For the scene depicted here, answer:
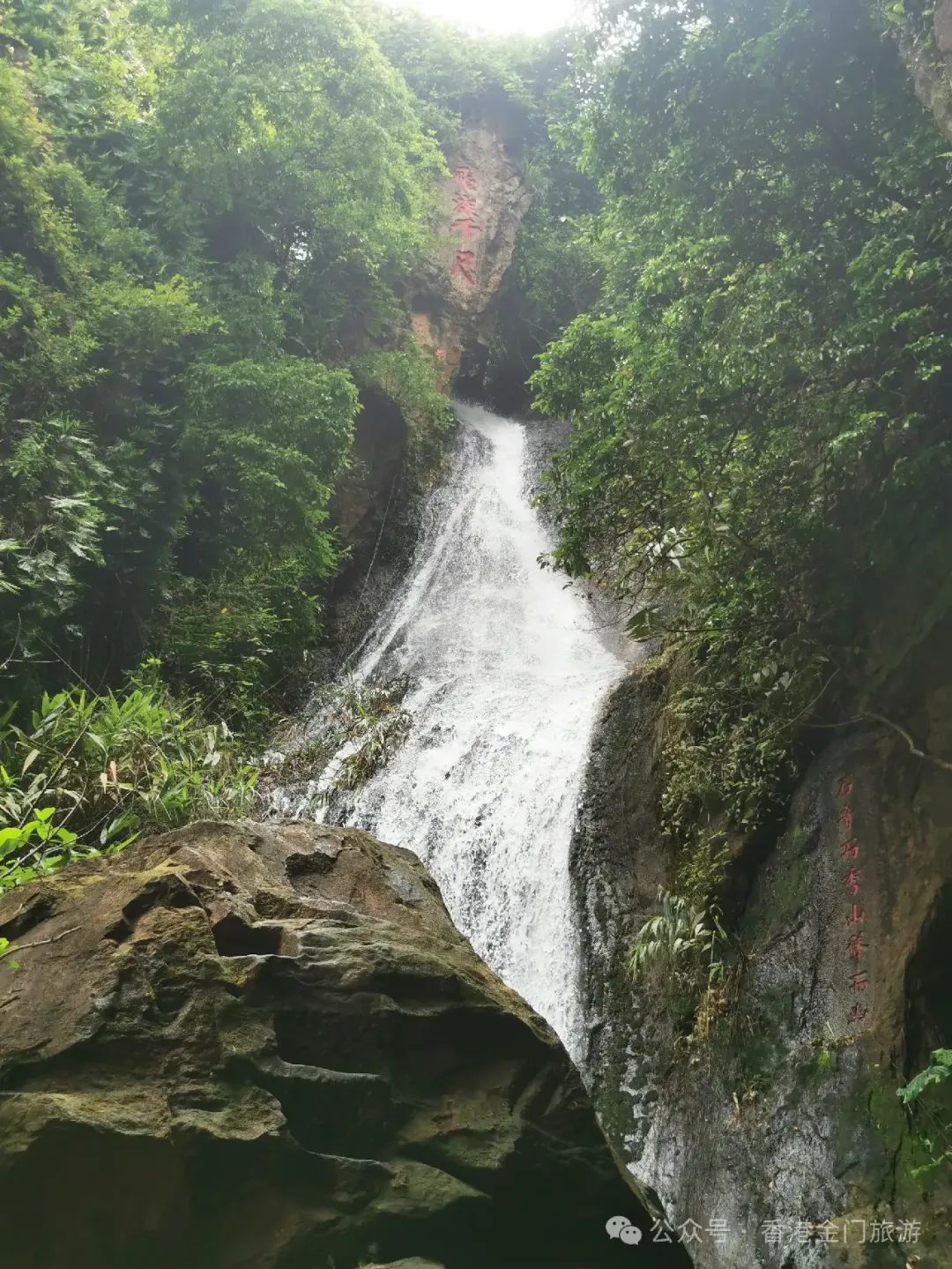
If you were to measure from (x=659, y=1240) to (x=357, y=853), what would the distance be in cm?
230

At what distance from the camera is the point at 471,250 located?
50.9 ft

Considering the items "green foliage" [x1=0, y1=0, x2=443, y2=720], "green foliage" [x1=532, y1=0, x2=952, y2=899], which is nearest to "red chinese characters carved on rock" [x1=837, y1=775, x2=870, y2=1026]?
"green foliage" [x1=532, y1=0, x2=952, y2=899]

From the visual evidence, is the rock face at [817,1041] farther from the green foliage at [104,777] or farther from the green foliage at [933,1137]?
the green foliage at [104,777]

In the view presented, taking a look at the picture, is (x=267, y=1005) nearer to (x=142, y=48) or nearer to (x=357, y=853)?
(x=357, y=853)

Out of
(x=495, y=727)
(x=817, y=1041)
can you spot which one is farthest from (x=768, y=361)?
(x=495, y=727)

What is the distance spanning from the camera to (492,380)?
53.8 feet

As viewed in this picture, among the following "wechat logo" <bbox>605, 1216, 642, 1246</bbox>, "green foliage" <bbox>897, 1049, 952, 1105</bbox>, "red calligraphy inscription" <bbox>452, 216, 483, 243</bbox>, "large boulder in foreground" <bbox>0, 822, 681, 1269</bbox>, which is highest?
"red calligraphy inscription" <bbox>452, 216, 483, 243</bbox>

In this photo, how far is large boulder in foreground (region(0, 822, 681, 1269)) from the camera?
8.29 ft

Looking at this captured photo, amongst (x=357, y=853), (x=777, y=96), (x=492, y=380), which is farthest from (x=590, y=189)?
(x=357, y=853)

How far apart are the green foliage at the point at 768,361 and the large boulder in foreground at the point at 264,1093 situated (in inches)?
109

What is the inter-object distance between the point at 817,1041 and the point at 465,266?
14042 millimetres

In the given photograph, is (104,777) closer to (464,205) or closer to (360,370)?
(360,370)

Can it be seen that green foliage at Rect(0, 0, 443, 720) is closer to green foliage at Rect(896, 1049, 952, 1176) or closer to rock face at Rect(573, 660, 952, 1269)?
rock face at Rect(573, 660, 952, 1269)

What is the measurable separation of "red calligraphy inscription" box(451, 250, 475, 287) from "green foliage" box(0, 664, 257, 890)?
11.6 metres
